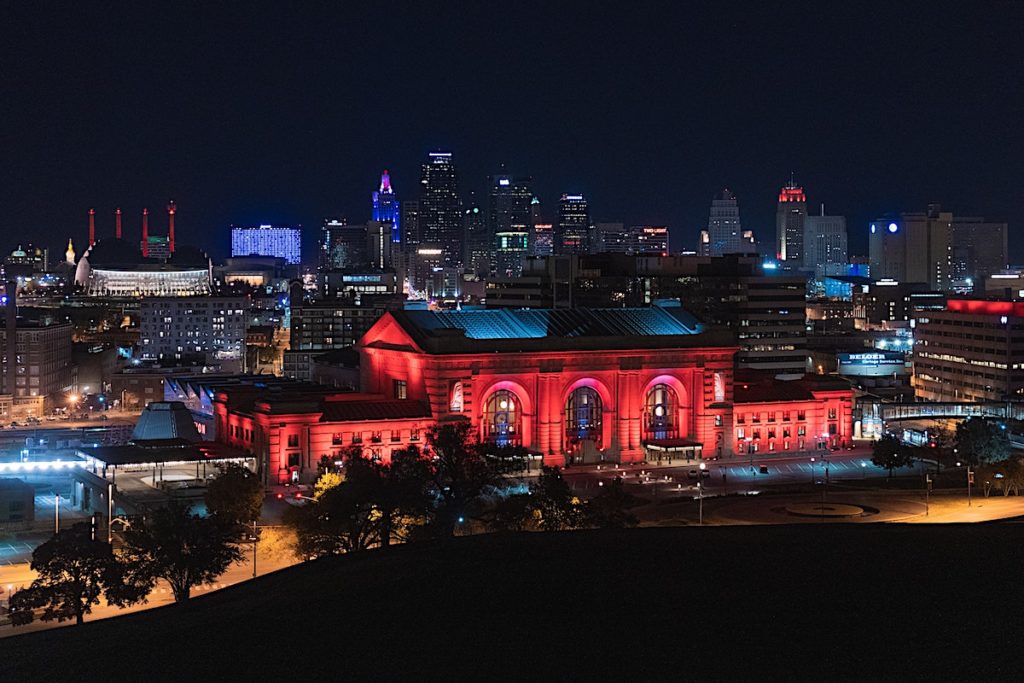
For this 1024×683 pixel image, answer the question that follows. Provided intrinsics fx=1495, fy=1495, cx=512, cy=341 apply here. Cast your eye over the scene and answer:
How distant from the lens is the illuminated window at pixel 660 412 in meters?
126

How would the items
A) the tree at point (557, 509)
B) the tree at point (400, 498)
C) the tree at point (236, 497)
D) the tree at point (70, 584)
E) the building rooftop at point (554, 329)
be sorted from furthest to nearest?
the building rooftop at point (554, 329)
the tree at point (236, 497)
the tree at point (557, 509)
the tree at point (400, 498)
the tree at point (70, 584)

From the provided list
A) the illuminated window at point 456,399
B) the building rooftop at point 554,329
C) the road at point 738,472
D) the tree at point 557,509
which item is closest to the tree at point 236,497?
the tree at point 557,509

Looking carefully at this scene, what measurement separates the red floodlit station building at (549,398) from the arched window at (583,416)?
0.34 feet

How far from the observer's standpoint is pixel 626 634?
5106 centimetres

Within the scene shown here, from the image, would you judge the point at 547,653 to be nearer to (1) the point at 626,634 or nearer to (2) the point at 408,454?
(1) the point at 626,634

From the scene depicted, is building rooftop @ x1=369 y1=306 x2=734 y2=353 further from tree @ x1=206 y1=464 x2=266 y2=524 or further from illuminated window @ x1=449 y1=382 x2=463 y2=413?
tree @ x1=206 y1=464 x2=266 y2=524

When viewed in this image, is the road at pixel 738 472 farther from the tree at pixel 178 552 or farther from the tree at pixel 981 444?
the tree at pixel 178 552

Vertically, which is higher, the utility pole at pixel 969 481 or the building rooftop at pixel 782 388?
the building rooftop at pixel 782 388

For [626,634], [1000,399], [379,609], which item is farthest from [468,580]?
[1000,399]

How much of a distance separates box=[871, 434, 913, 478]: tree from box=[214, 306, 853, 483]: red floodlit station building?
627 inches

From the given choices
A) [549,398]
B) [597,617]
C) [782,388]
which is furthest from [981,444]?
[597,617]

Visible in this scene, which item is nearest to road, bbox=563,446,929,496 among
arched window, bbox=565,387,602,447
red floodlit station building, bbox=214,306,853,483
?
red floodlit station building, bbox=214,306,853,483

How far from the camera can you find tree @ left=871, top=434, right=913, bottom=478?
4427 inches

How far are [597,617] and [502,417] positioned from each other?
6762 cm
